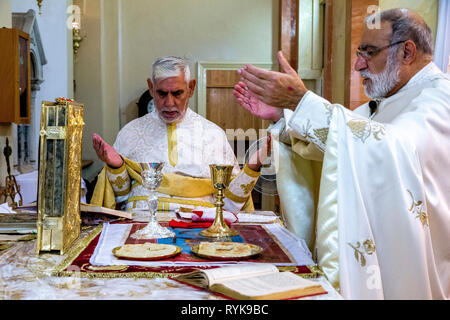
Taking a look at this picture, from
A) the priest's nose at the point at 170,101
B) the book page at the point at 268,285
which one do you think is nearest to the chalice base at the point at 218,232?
the book page at the point at 268,285

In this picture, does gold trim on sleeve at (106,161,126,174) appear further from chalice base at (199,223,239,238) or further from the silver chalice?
chalice base at (199,223,239,238)

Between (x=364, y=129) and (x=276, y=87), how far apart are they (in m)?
0.37

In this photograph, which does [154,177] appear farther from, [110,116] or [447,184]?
[110,116]

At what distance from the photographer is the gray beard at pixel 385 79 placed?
7.31 ft

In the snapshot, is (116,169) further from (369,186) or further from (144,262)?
(369,186)

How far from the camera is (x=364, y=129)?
5.08ft

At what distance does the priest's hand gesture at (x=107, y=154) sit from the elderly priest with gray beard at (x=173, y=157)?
0.02 m

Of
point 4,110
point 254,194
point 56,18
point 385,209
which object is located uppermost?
point 56,18

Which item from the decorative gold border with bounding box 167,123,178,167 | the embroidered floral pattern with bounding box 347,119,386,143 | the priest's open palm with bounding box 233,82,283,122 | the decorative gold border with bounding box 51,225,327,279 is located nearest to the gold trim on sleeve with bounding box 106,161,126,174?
the decorative gold border with bounding box 167,123,178,167

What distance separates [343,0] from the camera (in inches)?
151

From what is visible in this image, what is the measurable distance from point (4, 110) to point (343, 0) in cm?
311

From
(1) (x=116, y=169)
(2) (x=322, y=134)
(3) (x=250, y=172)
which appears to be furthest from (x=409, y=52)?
(1) (x=116, y=169)
